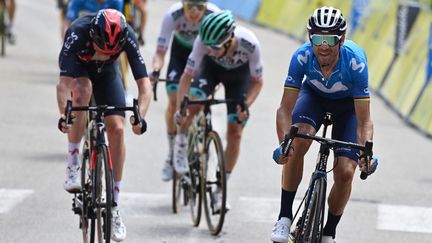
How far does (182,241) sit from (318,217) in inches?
101

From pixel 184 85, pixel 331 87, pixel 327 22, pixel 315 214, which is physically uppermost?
pixel 327 22

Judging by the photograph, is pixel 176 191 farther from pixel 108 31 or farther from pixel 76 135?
pixel 108 31

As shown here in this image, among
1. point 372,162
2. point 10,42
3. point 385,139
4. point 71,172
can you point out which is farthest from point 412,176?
point 10,42

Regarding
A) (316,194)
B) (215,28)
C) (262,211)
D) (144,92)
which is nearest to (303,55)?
(316,194)

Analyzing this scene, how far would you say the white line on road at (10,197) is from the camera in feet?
40.2

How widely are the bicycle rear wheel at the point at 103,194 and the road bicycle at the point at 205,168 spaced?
1.85 meters

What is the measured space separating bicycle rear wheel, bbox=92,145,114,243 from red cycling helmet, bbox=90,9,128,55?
0.73m

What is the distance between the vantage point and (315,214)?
341 inches

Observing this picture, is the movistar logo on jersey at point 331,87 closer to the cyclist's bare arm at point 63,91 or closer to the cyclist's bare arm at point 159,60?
the cyclist's bare arm at point 63,91

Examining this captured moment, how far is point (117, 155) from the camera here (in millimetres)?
9977

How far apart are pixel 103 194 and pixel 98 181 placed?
14 cm

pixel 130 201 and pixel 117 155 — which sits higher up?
pixel 117 155

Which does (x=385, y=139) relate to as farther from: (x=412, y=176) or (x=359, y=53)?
(x=359, y=53)

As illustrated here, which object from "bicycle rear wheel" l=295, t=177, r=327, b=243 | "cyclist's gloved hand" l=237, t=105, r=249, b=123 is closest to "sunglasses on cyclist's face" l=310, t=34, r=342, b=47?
"bicycle rear wheel" l=295, t=177, r=327, b=243
